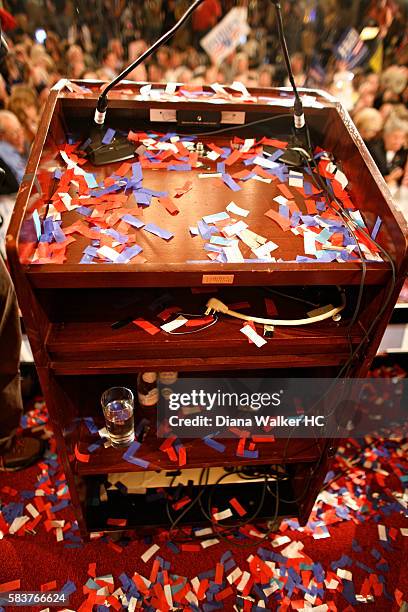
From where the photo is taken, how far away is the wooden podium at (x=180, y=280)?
967mm

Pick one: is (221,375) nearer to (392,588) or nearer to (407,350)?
(392,588)

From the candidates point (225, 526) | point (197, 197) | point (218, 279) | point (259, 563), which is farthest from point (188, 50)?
point (259, 563)

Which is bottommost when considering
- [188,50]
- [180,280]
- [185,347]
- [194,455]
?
[194,455]

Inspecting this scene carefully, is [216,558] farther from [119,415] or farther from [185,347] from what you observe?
[185,347]

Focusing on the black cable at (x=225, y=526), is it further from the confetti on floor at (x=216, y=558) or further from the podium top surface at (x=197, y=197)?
the podium top surface at (x=197, y=197)

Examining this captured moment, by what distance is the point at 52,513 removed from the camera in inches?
68.9

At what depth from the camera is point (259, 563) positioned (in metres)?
1.64

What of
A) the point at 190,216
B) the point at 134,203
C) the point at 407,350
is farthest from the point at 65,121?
the point at 407,350

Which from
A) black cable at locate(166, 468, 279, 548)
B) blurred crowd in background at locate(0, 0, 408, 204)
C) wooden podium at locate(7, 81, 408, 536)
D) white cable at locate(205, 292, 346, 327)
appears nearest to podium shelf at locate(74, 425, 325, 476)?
wooden podium at locate(7, 81, 408, 536)

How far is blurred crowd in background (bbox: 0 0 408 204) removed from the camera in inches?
54.5

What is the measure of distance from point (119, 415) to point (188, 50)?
1139mm

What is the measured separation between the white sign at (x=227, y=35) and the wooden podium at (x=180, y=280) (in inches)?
5.7

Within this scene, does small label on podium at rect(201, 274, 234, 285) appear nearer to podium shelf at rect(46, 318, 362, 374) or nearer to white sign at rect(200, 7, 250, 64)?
podium shelf at rect(46, 318, 362, 374)

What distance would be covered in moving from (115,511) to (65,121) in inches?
50.4
